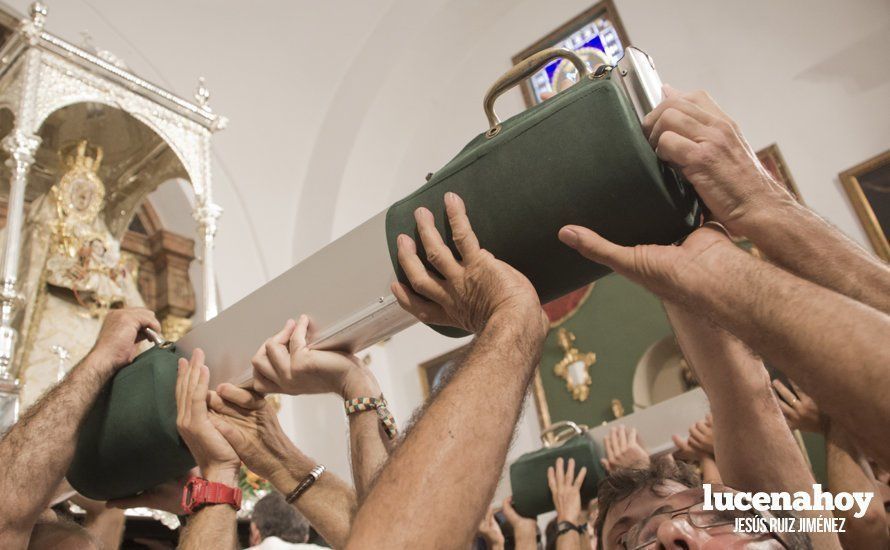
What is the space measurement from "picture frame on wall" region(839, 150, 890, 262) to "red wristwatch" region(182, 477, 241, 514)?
5425mm

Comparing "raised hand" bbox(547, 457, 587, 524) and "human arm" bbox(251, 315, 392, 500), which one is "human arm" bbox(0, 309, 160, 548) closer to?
"human arm" bbox(251, 315, 392, 500)

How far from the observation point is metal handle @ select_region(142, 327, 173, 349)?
1.94 m

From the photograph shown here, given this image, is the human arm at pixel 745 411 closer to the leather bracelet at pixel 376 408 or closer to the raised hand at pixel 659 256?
the raised hand at pixel 659 256

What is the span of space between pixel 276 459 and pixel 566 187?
1214mm

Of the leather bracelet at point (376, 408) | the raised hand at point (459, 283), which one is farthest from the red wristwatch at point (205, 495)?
the raised hand at point (459, 283)

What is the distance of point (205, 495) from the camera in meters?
1.71

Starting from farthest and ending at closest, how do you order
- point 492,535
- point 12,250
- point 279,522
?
1. point 12,250
2. point 492,535
3. point 279,522

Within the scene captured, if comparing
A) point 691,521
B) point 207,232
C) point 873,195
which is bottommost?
point 691,521

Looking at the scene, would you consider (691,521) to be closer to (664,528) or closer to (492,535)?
(664,528)

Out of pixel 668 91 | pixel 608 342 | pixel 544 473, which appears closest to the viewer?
pixel 668 91

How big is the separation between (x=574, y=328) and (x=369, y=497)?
19.5 feet

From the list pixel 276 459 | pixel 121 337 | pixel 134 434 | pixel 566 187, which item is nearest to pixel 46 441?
pixel 134 434

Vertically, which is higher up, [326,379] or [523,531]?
[326,379]

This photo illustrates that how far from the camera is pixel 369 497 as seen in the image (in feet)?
3.55
